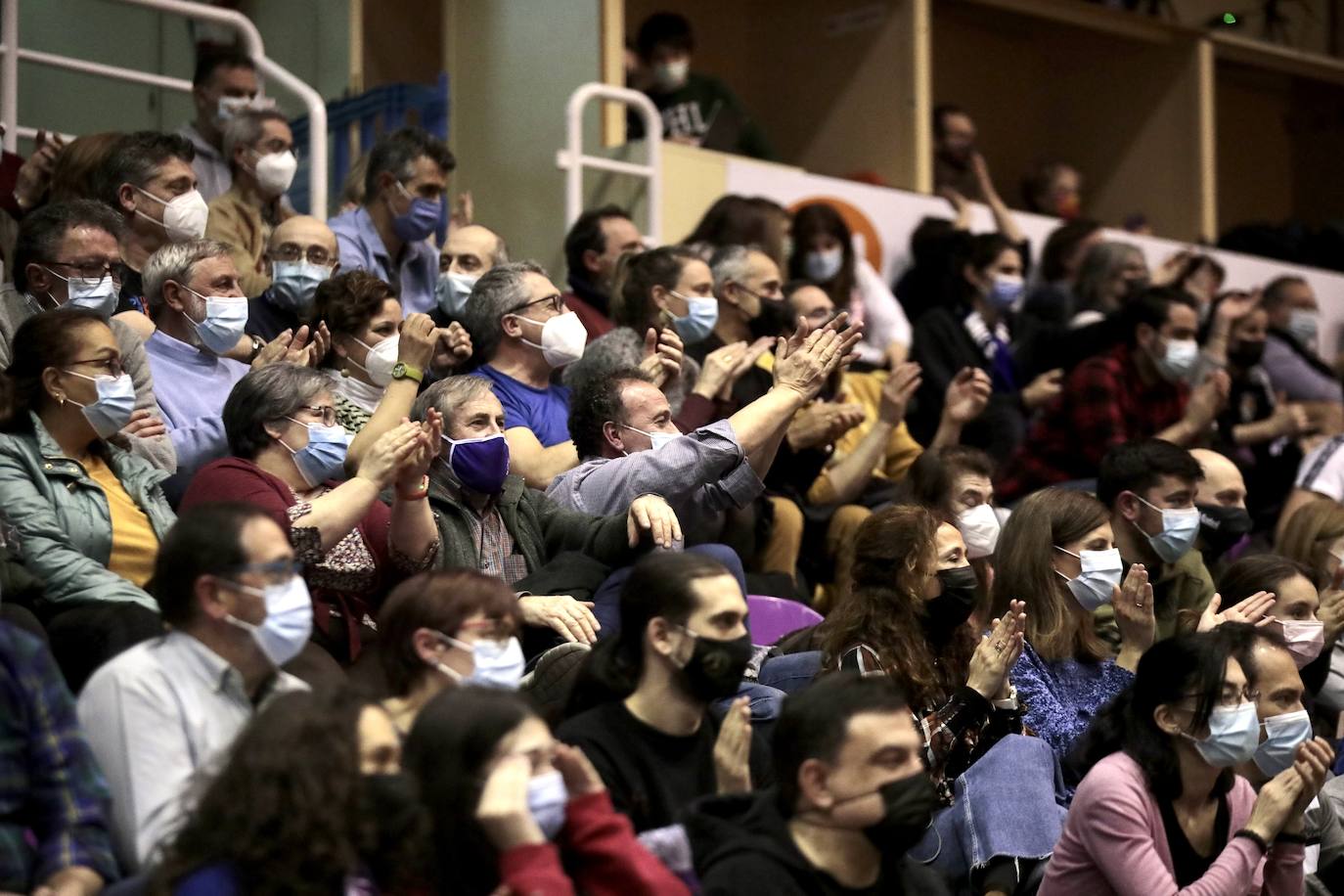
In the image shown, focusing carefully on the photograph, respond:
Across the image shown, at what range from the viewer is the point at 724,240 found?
6.90 m

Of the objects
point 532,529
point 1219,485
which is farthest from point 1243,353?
point 532,529

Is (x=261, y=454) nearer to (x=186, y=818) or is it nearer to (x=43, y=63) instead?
(x=186, y=818)

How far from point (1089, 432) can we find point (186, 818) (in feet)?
15.1

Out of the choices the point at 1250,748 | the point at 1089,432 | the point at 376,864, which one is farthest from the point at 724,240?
the point at 376,864

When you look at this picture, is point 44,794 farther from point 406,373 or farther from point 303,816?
point 406,373

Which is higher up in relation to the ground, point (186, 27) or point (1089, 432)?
point (186, 27)

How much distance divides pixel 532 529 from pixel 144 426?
87cm

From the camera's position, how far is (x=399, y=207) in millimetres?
6234

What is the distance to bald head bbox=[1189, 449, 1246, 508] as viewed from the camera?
609cm

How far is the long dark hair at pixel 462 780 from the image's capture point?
307 centimetres

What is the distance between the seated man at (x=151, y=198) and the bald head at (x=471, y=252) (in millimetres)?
727

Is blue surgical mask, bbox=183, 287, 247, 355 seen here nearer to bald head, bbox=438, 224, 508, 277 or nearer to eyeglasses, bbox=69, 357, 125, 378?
eyeglasses, bbox=69, 357, 125, 378

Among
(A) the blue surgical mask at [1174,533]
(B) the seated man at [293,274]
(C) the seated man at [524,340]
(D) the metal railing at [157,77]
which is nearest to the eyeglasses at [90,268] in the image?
(B) the seated man at [293,274]

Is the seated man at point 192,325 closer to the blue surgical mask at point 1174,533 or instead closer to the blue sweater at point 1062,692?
Answer: the blue sweater at point 1062,692
